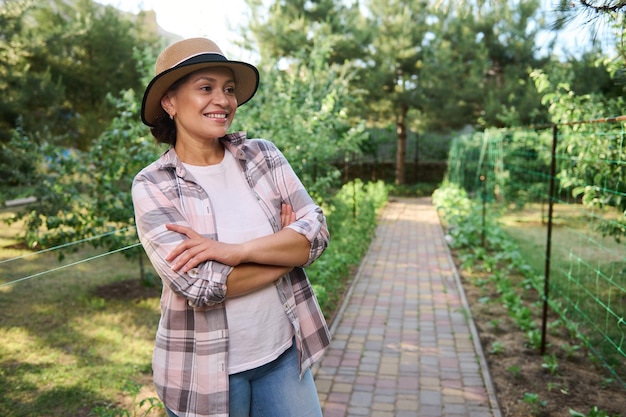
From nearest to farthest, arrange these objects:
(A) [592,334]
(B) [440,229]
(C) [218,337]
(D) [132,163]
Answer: (C) [218,337], (A) [592,334], (D) [132,163], (B) [440,229]

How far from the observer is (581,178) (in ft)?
17.6

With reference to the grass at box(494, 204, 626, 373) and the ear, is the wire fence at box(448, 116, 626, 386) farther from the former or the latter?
the ear

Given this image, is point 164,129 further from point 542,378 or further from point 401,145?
point 401,145

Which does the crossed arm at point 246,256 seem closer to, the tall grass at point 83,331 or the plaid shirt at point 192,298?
the plaid shirt at point 192,298

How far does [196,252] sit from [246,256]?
14 centimetres

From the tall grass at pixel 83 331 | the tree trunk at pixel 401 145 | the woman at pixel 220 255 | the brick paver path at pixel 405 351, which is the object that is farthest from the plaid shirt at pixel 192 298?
the tree trunk at pixel 401 145

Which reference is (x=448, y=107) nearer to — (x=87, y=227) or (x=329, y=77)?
(x=329, y=77)

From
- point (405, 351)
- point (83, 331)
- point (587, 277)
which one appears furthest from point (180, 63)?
point (587, 277)

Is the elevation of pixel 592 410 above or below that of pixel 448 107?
below

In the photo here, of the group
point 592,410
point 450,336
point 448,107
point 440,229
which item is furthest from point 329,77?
point 448,107

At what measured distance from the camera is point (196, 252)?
1.46m

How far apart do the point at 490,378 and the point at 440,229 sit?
665 cm

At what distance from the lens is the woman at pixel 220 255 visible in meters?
1.47

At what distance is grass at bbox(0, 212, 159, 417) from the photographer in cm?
333
